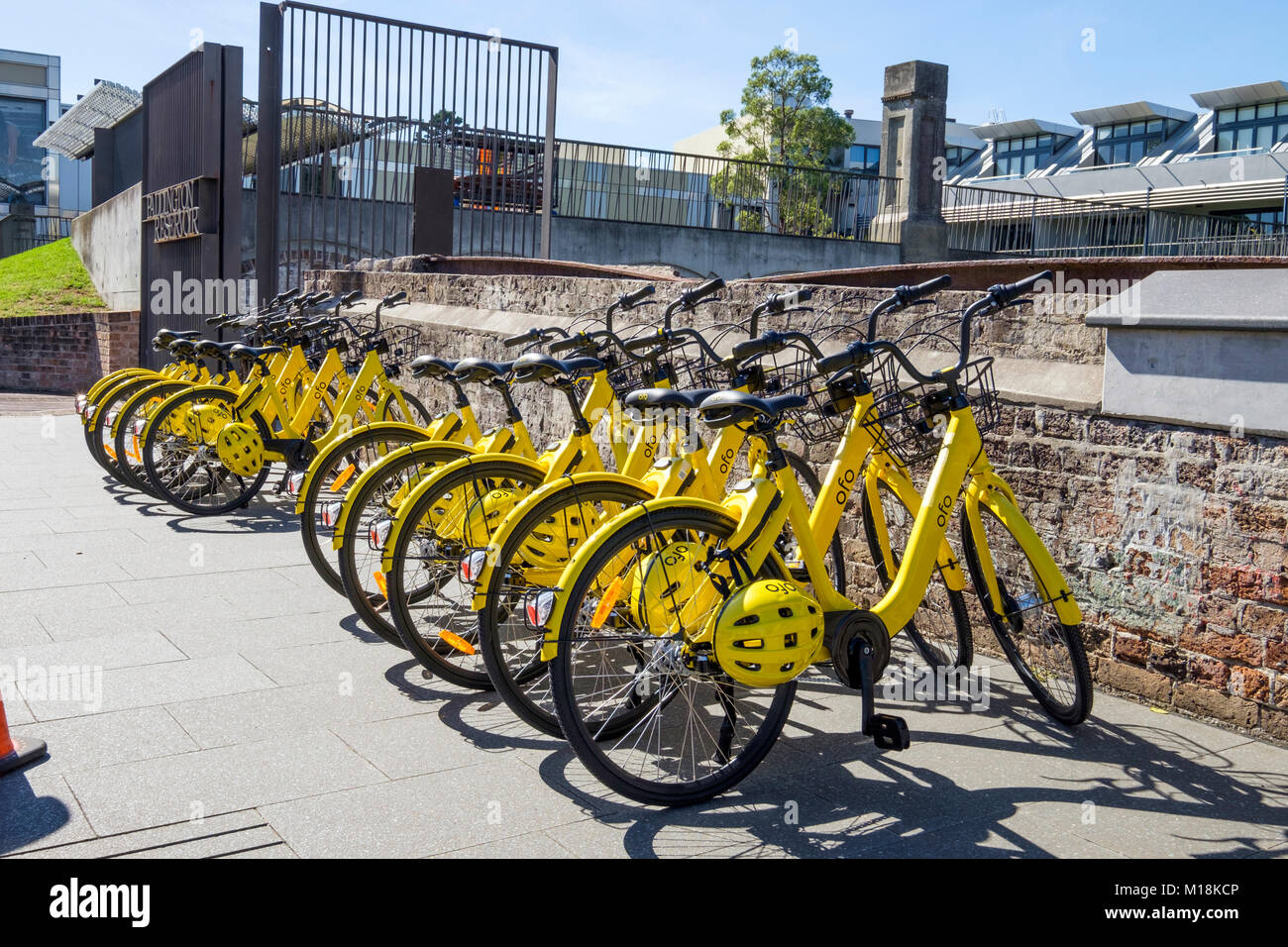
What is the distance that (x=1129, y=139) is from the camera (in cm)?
3878

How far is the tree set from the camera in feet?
108

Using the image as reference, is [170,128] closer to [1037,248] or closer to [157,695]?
[157,695]

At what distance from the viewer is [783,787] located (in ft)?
11.2

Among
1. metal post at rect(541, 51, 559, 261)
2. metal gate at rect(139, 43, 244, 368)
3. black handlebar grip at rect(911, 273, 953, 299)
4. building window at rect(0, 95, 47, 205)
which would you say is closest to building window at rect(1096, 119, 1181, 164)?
metal post at rect(541, 51, 559, 261)

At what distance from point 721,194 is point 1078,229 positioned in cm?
682

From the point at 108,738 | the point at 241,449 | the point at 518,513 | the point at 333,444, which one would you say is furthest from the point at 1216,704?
the point at 241,449

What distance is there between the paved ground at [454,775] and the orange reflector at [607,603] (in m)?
0.49

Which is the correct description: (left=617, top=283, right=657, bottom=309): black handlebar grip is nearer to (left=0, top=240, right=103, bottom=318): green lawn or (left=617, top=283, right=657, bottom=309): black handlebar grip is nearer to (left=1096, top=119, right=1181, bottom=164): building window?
(left=0, top=240, right=103, bottom=318): green lawn

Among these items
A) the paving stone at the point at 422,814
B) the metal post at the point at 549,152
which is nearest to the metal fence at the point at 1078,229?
the metal post at the point at 549,152

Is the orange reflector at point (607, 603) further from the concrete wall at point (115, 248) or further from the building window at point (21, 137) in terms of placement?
the building window at point (21, 137)

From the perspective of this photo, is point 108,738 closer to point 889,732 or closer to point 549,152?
→ point 889,732

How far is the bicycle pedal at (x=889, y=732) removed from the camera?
3.33 m
